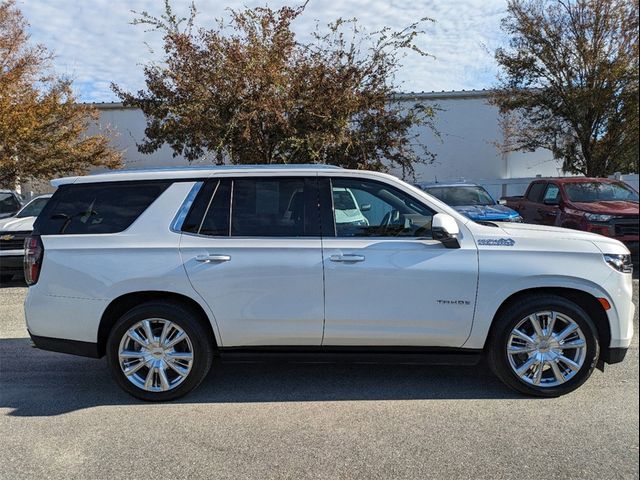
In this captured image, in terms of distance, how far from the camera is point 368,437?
351 centimetres

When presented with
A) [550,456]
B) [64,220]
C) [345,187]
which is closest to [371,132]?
[345,187]

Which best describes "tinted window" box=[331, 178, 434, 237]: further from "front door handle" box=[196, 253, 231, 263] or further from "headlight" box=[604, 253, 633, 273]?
"headlight" box=[604, 253, 633, 273]

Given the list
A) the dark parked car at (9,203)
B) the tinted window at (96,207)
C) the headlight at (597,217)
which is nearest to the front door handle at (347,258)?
the tinted window at (96,207)

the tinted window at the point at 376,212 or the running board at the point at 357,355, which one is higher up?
the tinted window at the point at 376,212

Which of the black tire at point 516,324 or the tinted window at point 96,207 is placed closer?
the black tire at point 516,324

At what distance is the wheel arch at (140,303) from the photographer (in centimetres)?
419

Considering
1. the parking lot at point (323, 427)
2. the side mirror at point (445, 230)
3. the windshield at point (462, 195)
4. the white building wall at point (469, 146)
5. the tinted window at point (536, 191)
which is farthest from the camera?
the white building wall at point (469, 146)

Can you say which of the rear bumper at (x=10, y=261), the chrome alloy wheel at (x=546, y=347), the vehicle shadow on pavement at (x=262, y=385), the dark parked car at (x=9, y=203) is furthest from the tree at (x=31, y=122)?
the chrome alloy wheel at (x=546, y=347)

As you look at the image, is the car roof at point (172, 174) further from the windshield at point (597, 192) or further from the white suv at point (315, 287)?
the windshield at point (597, 192)

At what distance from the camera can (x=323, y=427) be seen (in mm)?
3674

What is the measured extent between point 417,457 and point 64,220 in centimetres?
331

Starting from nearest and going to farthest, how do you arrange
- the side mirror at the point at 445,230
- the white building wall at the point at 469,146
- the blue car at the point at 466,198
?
the side mirror at the point at 445,230
the blue car at the point at 466,198
the white building wall at the point at 469,146

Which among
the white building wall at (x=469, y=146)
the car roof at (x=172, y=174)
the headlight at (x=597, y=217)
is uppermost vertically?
the white building wall at (x=469, y=146)

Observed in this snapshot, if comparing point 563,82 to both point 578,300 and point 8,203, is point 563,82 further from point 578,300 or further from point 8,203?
point 8,203
